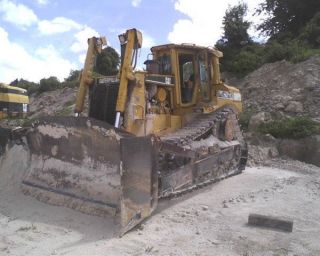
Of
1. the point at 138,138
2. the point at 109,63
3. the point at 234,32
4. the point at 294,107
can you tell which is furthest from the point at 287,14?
the point at 138,138

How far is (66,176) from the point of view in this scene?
685cm

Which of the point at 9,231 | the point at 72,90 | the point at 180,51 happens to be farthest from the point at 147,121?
the point at 72,90

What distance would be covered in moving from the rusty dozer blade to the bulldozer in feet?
0.04

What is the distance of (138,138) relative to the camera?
5.95 meters

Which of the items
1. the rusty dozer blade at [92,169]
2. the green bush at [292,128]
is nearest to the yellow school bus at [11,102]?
the green bush at [292,128]

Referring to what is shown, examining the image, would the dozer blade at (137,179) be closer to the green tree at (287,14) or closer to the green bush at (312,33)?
the green bush at (312,33)

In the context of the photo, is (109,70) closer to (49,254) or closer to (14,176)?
(14,176)

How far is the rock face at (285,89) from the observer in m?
15.9

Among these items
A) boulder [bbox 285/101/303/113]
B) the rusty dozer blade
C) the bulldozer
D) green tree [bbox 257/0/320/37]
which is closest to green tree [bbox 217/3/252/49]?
green tree [bbox 257/0/320/37]

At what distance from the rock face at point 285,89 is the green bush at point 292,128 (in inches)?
41.6

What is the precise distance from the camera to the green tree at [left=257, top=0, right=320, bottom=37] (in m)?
26.9

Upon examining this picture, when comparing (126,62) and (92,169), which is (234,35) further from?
(92,169)

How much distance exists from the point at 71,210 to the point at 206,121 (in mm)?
3337

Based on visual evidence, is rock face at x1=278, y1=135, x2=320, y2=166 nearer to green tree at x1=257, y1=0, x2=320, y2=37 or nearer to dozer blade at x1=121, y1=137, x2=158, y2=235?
dozer blade at x1=121, y1=137, x2=158, y2=235
